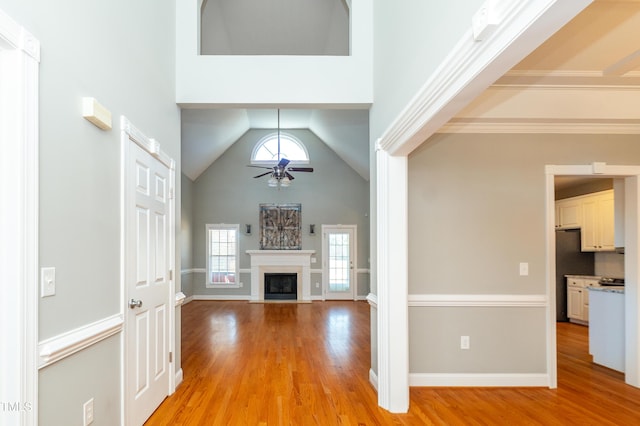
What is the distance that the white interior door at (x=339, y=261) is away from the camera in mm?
10055

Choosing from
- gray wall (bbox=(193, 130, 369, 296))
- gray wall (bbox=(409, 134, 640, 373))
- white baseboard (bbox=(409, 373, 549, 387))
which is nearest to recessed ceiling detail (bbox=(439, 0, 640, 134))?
Answer: gray wall (bbox=(409, 134, 640, 373))

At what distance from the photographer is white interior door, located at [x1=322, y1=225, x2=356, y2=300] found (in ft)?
33.0

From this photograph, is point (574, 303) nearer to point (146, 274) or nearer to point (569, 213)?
point (569, 213)

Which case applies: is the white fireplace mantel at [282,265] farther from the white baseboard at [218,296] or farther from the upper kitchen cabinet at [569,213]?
the upper kitchen cabinet at [569,213]

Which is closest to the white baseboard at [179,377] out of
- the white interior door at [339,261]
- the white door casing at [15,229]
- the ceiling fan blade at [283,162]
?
the white door casing at [15,229]

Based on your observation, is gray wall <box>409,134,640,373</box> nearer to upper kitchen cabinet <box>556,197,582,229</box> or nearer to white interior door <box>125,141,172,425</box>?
white interior door <box>125,141,172,425</box>

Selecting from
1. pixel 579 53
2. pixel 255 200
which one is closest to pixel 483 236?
pixel 579 53

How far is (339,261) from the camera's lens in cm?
1016

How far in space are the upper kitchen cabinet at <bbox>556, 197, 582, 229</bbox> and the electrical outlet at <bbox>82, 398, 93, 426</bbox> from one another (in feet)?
23.9

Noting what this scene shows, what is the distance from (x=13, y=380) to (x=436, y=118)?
2317 mm

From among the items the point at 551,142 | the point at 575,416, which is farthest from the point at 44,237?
the point at 551,142

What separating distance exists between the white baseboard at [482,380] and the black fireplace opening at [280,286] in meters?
6.39

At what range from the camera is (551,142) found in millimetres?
3973

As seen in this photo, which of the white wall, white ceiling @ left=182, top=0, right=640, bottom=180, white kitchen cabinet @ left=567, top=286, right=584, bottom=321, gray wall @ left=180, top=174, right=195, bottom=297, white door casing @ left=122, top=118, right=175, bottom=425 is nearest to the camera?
the white wall
